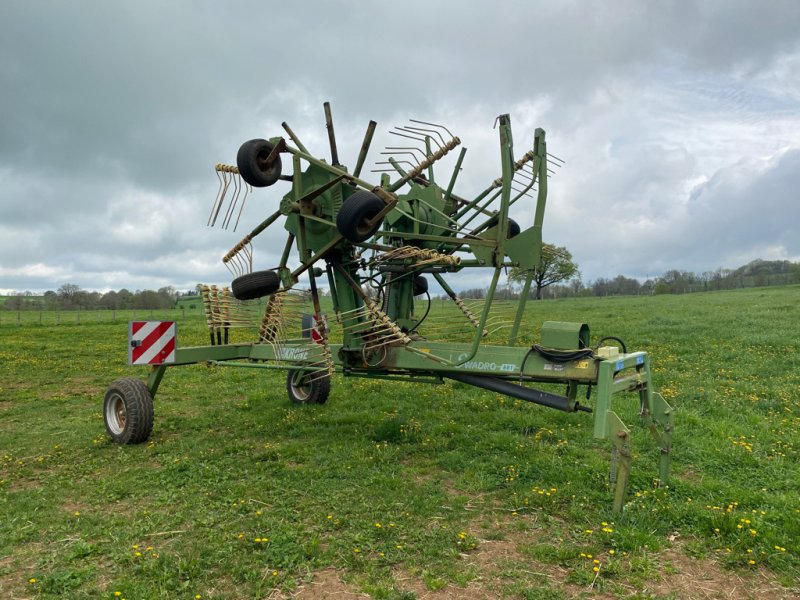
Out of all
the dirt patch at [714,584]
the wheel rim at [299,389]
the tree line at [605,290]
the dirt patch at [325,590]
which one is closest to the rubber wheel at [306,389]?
the wheel rim at [299,389]

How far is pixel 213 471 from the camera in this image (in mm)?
6020

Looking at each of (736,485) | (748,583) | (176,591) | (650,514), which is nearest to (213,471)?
(176,591)

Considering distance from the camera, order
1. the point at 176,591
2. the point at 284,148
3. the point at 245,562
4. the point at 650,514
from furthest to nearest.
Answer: the point at 284,148 < the point at 650,514 < the point at 245,562 < the point at 176,591

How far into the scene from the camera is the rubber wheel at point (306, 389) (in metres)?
9.45

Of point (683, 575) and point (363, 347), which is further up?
point (363, 347)

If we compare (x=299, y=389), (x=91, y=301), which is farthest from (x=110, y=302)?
(x=299, y=389)

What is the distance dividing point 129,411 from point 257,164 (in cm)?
353

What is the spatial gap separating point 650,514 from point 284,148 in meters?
5.26

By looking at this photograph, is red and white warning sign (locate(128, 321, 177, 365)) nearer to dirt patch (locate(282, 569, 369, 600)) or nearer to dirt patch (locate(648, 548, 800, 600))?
dirt patch (locate(282, 569, 369, 600))

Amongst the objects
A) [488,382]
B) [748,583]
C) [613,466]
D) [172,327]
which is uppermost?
[172,327]

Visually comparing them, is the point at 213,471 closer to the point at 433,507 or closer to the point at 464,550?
the point at 433,507

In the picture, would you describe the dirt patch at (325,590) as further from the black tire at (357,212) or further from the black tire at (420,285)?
the black tire at (420,285)

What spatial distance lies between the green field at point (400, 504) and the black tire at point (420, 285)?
1.87 metres

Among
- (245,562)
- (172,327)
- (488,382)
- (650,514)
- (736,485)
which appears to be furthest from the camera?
(172,327)
